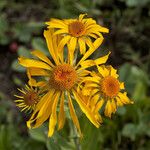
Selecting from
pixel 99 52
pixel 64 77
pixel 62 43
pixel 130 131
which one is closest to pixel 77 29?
pixel 62 43

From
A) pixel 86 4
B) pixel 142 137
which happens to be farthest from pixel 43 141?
pixel 86 4

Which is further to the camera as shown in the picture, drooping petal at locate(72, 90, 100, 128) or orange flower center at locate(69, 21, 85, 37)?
orange flower center at locate(69, 21, 85, 37)

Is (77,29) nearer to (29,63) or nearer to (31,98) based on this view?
(29,63)

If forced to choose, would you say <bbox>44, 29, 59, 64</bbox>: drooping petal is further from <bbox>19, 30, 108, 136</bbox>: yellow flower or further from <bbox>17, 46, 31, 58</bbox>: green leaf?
<bbox>17, 46, 31, 58</bbox>: green leaf

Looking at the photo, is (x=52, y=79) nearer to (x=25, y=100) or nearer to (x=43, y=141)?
(x=25, y=100)

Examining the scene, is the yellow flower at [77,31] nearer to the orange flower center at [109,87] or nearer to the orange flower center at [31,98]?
the orange flower center at [109,87]

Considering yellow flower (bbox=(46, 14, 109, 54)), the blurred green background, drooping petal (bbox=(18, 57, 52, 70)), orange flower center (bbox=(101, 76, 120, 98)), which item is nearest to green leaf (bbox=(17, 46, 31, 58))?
the blurred green background
